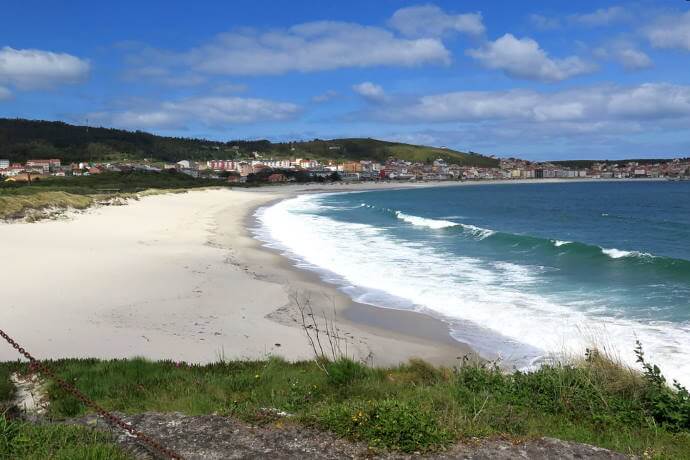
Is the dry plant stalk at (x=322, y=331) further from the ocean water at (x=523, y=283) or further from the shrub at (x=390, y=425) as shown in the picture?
the shrub at (x=390, y=425)

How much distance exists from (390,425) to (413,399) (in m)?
0.93

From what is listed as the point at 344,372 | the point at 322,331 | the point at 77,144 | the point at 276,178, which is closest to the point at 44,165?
the point at 77,144

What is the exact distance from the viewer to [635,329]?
1109 centimetres

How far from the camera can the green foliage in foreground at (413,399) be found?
447cm

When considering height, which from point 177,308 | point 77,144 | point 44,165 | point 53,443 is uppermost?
point 77,144

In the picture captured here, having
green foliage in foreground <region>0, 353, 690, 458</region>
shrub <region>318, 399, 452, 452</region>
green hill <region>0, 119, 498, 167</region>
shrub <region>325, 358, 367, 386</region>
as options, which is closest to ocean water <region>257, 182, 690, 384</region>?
green foliage in foreground <region>0, 353, 690, 458</region>

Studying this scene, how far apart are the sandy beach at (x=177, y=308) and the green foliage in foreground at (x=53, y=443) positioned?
168 inches

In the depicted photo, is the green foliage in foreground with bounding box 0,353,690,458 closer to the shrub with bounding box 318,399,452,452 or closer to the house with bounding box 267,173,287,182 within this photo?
the shrub with bounding box 318,399,452,452

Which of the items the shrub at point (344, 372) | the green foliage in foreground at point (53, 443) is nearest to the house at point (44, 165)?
the shrub at point (344, 372)

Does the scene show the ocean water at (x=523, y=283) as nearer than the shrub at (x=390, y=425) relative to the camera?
No

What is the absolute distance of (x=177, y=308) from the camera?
39.5ft

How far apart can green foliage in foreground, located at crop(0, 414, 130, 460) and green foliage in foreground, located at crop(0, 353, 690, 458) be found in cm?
108

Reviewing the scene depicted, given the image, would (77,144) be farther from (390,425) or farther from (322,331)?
(390,425)

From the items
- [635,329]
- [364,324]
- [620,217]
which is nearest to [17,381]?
[364,324]
